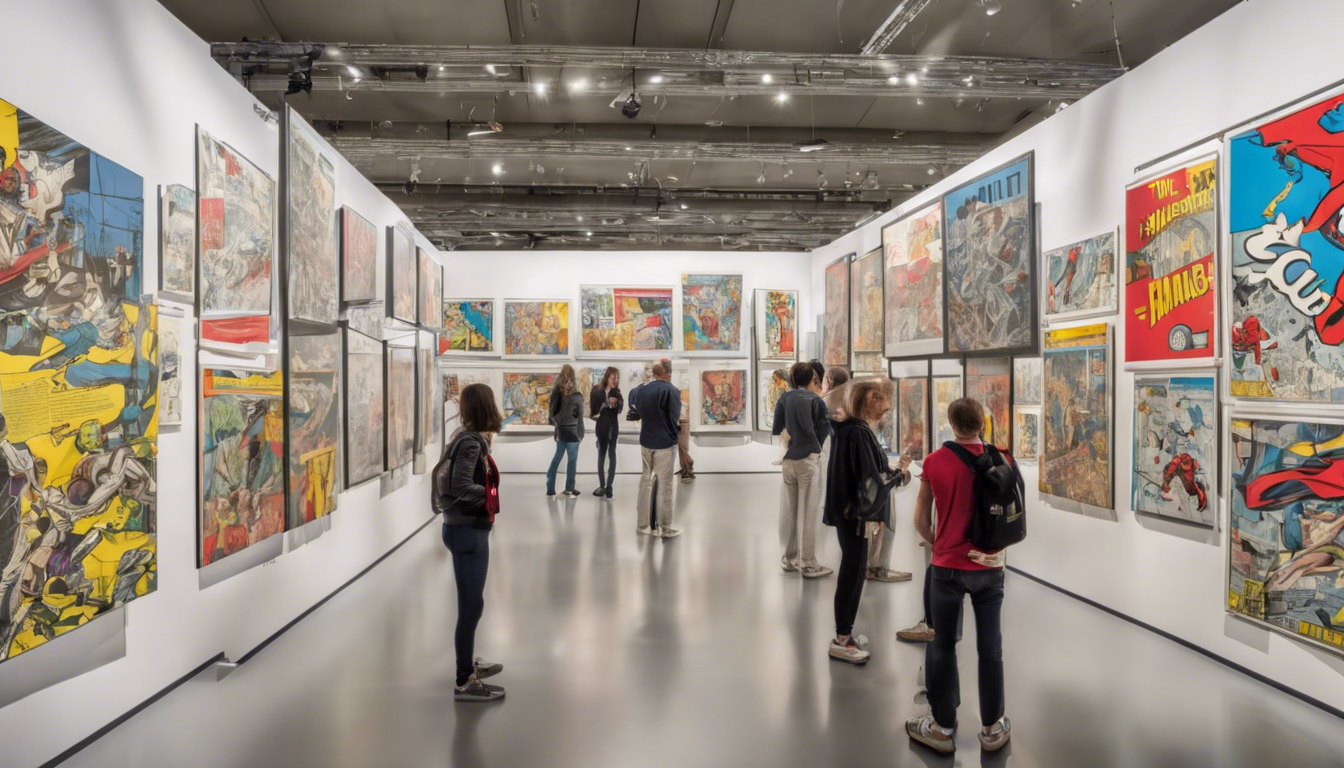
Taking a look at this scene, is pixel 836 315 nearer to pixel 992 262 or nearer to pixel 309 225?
pixel 992 262

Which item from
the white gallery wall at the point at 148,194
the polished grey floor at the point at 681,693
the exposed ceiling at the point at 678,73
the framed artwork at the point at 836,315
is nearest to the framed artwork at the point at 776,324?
the framed artwork at the point at 836,315

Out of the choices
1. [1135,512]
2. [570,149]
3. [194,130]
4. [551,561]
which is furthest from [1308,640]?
[570,149]

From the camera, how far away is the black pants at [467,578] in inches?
144

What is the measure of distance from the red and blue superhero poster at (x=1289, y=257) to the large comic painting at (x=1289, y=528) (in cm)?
24

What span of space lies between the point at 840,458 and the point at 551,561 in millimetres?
3565

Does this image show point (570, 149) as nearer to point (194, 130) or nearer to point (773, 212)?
point (773, 212)

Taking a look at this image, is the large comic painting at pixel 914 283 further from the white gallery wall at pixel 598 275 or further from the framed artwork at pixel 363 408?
the framed artwork at pixel 363 408

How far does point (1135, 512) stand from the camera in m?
5.02

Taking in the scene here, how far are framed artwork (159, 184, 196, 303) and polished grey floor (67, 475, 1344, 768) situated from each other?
6.75ft

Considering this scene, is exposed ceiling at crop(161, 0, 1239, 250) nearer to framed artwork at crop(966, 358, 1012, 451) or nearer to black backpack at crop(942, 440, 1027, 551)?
framed artwork at crop(966, 358, 1012, 451)

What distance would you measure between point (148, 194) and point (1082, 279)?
19.4 ft

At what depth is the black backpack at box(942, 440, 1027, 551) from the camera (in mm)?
3029

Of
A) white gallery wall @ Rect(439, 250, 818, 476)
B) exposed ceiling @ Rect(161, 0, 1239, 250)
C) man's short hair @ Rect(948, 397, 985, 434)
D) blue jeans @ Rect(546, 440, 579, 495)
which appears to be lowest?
blue jeans @ Rect(546, 440, 579, 495)

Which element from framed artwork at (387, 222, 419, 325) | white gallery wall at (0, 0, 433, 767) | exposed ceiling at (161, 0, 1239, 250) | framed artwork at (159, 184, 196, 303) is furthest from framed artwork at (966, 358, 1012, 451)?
framed artwork at (159, 184, 196, 303)
